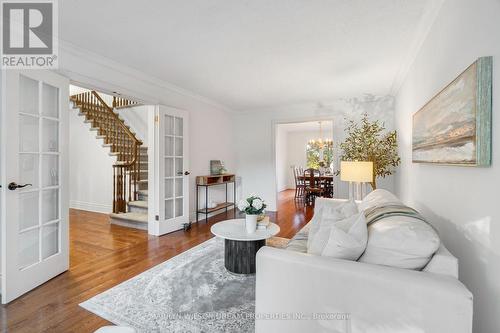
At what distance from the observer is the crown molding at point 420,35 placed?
1884 mm

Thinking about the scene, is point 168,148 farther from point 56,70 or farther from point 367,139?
point 367,139

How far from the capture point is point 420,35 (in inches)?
90.2

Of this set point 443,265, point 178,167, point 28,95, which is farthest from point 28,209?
point 443,265

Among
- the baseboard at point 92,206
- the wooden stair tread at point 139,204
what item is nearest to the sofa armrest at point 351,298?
the wooden stair tread at point 139,204

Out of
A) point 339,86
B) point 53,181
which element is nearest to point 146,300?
point 53,181

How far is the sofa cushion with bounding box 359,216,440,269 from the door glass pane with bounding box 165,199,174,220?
327cm

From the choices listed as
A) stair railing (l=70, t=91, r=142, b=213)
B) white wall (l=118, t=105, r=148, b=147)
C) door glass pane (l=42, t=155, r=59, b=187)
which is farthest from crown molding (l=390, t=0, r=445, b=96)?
white wall (l=118, t=105, r=148, b=147)

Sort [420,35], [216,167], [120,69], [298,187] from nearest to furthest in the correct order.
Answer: [420,35] < [120,69] < [216,167] < [298,187]

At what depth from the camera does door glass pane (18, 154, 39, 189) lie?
2.09 metres

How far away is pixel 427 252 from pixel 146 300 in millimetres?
2020

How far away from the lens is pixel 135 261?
275cm

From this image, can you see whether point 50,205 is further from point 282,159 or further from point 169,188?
point 282,159

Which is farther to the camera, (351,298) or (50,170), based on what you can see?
(50,170)

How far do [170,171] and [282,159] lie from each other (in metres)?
6.50
